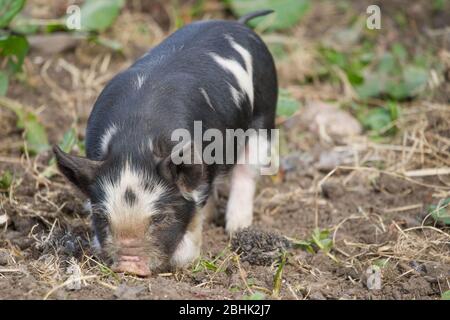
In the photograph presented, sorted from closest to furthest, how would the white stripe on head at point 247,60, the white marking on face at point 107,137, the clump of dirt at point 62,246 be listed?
the white marking on face at point 107,137
the clump of dirt at point 62,246
the white stripe on head at point 247,60

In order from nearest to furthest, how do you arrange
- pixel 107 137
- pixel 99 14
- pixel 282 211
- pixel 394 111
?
1. pixel 107 137
2. pixel 282 211
3. pixel 394 111
4. pixel 99 14

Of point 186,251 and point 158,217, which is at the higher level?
point 158,217

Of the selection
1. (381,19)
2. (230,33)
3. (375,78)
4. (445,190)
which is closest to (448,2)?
(381,19)

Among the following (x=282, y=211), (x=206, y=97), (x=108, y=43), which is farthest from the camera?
(x=108, y=43)

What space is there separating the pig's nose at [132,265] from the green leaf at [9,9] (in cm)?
272

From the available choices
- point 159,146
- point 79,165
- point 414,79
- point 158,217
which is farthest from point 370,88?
point 79,165

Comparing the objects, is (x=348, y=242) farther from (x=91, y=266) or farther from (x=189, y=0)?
(x=189, y=0)

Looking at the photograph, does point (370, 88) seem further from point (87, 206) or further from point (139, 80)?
point (87, 206)

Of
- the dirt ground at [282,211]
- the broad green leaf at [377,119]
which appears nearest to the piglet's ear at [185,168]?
the dirt ground at [282,211]

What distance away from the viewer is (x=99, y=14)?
830cm

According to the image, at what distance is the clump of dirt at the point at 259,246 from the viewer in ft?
17.0

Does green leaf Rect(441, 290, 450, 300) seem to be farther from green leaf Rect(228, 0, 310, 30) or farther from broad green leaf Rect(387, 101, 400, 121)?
green leaf Rect(228, 0, 310, 30)

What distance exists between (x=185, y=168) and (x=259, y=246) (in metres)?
0.83

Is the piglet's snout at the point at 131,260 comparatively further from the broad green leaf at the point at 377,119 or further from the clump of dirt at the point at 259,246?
the broad green leaf at the point at 377,119
